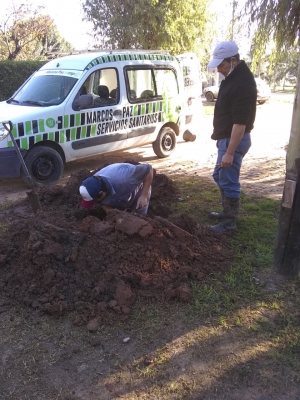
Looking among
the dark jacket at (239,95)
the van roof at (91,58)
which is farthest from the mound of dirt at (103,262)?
the van roof at (91,58)

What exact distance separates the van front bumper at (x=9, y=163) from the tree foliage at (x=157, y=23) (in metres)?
11.5

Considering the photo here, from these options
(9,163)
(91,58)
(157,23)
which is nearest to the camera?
(9,163)

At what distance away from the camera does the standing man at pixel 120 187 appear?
3863 millimetres

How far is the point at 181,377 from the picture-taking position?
8.49 feet

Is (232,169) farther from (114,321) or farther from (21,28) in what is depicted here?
(21,28)

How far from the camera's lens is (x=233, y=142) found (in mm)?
4035

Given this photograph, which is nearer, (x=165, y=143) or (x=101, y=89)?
(x=101, y=89)

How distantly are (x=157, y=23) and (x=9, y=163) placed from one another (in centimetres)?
1194

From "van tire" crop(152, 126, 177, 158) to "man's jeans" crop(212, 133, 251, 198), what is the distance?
13.9 ft

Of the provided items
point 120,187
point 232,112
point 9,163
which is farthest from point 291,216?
point 9,163

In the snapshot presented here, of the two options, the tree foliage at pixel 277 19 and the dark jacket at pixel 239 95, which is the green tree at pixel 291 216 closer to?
the dark jacket at pixel 239 95

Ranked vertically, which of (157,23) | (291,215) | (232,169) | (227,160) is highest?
(157,23)

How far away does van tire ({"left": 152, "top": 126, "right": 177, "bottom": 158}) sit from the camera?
8688 mm

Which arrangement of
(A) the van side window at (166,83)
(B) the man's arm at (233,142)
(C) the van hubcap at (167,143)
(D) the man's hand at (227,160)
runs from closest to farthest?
(B) the man's arm at (233,142)
(D) the man's hand at (227,160)
(A) the van side window at (166,83)
(C) the van hubcap at (167,143)
